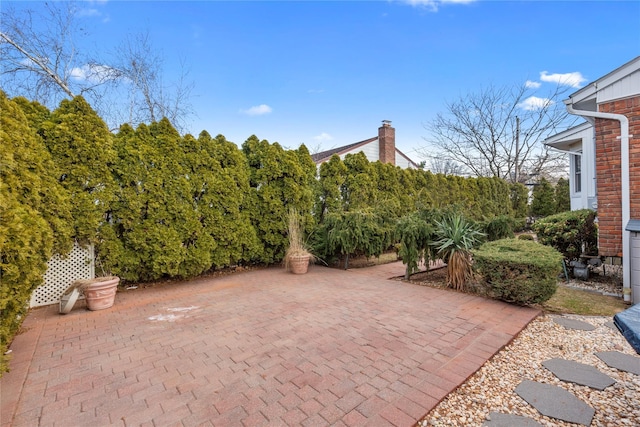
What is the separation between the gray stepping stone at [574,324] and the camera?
3.33 m

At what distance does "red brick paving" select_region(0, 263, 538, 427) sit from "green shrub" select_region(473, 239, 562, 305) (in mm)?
196

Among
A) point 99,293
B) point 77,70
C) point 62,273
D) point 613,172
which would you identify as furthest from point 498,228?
point 77,70

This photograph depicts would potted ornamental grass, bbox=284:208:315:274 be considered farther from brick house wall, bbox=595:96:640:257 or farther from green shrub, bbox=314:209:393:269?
brick house wall, bbox=595:96:640:257

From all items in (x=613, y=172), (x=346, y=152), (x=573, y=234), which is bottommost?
(x=573, y=234)

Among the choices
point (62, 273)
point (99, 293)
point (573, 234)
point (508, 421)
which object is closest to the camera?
point (508, 421)

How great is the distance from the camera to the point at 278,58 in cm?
995

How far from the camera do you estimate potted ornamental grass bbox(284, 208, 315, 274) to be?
20.7 feet

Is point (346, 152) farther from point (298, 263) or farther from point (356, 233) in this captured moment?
point (298, 263)

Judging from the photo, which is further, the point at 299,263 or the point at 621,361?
the point at 299,263

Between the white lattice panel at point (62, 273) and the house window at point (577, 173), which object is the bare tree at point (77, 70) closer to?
the white lattice panel at point (62, 273)

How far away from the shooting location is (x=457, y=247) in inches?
193

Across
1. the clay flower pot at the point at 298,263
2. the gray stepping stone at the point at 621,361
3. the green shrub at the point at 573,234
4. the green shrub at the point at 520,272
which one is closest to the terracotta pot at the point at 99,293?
the clay flower pot at the point at 298,263

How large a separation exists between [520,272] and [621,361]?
4.32 feet

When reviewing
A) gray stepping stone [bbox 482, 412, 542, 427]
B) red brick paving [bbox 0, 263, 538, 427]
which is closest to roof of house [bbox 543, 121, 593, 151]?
red brick paving [bbox 0, 263, 538, 427]
